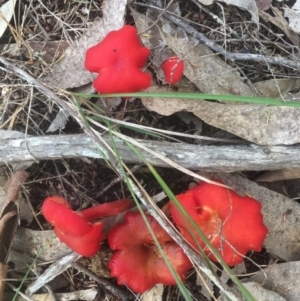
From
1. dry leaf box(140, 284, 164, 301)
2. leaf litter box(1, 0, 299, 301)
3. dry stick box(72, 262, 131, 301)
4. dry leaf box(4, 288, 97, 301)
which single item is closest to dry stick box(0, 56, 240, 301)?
leaf litter box(1, 0, 299, 301)

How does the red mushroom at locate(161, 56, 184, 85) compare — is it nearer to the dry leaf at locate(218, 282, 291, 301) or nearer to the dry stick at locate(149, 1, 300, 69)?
the dry stick at locate(149, 1, 300, 69)

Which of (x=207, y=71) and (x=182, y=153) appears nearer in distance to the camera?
(x=182, y=153)

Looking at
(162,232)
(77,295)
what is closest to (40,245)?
(77,295)

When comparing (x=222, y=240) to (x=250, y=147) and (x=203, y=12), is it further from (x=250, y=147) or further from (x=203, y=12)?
(x=203, y=12)

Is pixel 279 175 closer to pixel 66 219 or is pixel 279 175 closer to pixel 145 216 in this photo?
pixel 145 216

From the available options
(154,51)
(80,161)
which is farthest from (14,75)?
(154,51)

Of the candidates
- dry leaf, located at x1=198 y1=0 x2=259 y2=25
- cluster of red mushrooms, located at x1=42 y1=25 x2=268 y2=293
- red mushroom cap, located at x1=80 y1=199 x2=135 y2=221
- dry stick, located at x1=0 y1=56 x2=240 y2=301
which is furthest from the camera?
dry leaf, located at x1=198 y1=0 x2=259 y2=25

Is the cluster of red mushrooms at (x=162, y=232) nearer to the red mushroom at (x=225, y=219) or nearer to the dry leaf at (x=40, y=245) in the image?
the red mushroom at (x=225, y=219)
